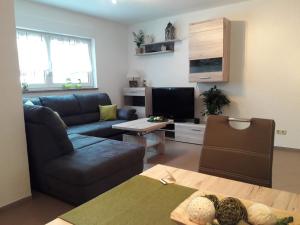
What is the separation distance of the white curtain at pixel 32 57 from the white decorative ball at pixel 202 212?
4203 mm

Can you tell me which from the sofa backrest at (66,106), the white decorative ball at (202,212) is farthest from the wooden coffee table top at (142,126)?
the white decorative ball at (202,212)

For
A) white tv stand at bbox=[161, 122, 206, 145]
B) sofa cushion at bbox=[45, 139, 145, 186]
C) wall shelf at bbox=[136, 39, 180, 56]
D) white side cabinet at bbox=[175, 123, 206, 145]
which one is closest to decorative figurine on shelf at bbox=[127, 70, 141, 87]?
wall shelf at bbox=[136, 39, 180, 56]

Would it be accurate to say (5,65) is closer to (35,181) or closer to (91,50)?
(35,181)

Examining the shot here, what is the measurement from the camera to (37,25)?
162 inches

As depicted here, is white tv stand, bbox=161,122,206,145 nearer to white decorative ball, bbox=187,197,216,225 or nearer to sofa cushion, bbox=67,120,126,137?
sofa cushion, bbox=67,120,126,137

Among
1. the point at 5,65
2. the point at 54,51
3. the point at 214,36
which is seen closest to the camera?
the point at 5,65

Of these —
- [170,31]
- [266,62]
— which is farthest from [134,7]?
[266,62]

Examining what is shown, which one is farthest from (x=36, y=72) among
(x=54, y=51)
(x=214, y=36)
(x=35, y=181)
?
(x=214, y=36)

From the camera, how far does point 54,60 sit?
4602 millimetres

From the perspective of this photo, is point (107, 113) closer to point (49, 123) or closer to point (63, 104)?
point (63, 104)

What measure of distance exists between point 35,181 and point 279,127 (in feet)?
12.5

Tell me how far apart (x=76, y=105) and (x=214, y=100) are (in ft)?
8.41

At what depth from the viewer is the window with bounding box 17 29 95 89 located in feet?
13.7

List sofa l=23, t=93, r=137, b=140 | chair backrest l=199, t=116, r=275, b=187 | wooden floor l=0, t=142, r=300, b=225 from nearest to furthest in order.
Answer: chair backrest l=199, t=116, r=275, b=187
wooden floor l=0, t=142, r=300, b=225
sofa l=23, t=93, r=137, b=140
